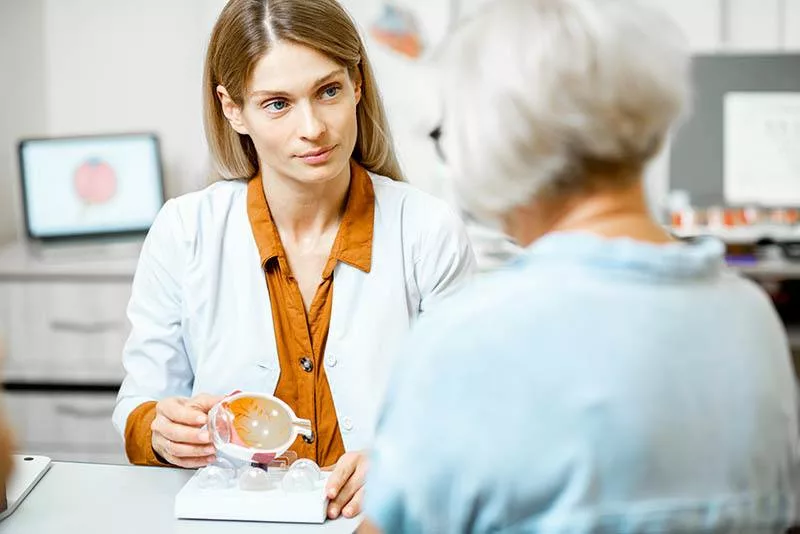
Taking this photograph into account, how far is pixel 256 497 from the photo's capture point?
136cm

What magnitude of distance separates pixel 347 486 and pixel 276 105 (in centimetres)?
55

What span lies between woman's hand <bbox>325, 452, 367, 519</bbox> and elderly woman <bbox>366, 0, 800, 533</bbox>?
0.41 m

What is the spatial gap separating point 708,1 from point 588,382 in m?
2.77

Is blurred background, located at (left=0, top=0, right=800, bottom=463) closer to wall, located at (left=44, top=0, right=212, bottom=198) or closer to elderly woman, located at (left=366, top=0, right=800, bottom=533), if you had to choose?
wall, located at (left=44, top=0, right=212, bottom=198)

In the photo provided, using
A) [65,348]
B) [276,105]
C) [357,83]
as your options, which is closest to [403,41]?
[65,348]

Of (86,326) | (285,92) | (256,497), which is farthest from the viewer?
(86,326)

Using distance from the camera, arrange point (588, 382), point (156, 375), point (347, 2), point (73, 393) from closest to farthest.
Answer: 1. point (588, 382)
2. point (156, 375)
3. point (73, 393)
4. point (347, 2)

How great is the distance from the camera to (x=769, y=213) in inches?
137

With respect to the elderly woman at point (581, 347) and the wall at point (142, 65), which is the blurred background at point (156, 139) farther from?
the elderly woman at point (581, 347)

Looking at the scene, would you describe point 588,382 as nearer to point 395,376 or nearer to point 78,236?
point 395,376

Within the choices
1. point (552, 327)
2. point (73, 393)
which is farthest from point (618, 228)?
point (73, 393)

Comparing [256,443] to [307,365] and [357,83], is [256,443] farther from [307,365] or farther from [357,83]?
[357,83]

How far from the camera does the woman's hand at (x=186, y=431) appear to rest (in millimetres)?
1470

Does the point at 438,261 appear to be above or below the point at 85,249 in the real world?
above
